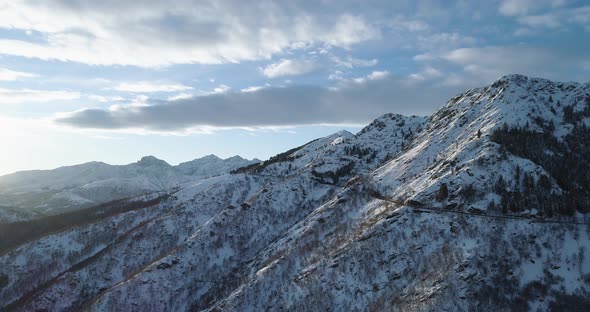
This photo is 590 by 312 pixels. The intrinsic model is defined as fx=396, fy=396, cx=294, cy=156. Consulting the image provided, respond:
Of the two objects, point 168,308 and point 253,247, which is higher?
point 253,247

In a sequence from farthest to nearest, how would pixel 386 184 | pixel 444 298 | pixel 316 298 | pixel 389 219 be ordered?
pixel 386 184 < pixel 389 219 < pixel 316 298 < pixel 444 298

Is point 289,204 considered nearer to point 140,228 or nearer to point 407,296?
point 140,228

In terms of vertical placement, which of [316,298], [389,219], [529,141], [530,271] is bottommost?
[316,298]

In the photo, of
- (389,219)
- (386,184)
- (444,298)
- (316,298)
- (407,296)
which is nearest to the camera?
(444,298)

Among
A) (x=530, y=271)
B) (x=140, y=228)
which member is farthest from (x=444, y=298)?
(x=140, y=228)

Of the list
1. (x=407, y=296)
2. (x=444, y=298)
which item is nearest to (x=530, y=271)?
(x=444, y=298)

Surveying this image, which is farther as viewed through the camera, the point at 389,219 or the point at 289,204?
the point at 289,204

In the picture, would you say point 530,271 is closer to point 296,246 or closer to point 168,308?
point 296,246
